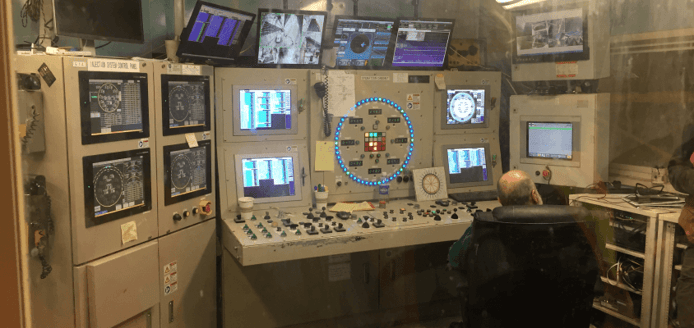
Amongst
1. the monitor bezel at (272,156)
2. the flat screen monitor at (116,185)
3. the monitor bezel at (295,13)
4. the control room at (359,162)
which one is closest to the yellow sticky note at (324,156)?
the control room at (359,162)

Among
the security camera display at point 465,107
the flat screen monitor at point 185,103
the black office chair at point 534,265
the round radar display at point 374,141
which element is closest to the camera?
the black office chair at point 534,265

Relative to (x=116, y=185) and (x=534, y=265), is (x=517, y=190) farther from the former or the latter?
(x=116, y=185)

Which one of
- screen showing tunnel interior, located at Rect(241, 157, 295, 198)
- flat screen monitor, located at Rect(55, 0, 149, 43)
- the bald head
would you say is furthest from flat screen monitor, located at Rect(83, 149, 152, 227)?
the bald head

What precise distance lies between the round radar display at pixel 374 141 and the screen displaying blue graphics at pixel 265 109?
0.33 metres

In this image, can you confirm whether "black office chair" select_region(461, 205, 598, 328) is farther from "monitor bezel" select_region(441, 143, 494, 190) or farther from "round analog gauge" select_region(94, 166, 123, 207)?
"round analog gauge" select_region(94, 166, 123, 207)

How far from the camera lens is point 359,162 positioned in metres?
2.98

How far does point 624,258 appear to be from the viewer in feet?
8.36

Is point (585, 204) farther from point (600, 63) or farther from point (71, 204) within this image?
point (71, 204)

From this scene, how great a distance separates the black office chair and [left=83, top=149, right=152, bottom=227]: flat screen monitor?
1.40m

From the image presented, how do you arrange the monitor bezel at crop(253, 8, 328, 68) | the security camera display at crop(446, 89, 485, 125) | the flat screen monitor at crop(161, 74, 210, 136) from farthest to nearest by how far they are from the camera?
the security camera display at crop(446, 89, 485, 125) < the monitor bezel at crop(253, 8, 328, 68) < the flat screen monitor at crop(161, 74, 210, 136)

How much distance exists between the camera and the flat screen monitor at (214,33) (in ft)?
7.81

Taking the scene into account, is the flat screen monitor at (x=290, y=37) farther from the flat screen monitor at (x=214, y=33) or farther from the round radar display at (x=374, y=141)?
the round radar display at (x=374, y=141)

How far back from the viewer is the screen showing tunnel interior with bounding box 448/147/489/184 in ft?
10.5

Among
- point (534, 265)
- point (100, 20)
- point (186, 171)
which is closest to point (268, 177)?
point (186, 171)
